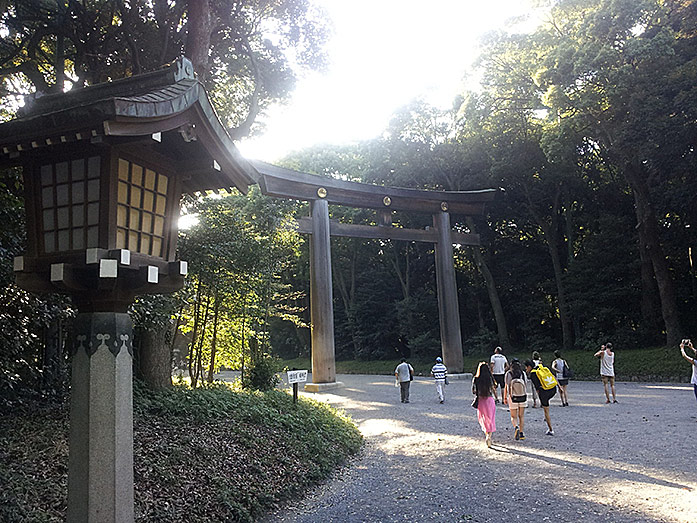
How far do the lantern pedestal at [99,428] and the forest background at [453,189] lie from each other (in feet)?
8.50

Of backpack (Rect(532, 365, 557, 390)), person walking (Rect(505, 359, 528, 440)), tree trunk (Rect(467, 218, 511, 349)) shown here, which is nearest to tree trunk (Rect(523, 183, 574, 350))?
tree trunk (Rect(467, 218, 511, 349))

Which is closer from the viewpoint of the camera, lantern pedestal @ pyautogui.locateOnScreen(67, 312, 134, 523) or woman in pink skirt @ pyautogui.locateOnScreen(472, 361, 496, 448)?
lantern pedestal @ pyautogui.locateOnScreen(67, 312, 134, 523)

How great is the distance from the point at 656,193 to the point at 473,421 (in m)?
14.8

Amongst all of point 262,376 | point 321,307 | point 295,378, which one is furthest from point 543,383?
point 321,307

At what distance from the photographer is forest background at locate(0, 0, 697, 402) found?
30.5 ft

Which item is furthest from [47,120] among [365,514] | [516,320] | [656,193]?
[516,320]

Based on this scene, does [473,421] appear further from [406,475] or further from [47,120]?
[47,120]

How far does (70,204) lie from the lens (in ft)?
13.0

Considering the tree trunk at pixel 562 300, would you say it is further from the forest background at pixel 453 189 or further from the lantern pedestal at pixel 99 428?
the lantern pedestal at pixel 99 428

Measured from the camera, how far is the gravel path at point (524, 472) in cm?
518

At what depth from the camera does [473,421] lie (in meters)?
10.6

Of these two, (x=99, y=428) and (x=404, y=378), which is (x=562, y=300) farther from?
(x=99, y=428)

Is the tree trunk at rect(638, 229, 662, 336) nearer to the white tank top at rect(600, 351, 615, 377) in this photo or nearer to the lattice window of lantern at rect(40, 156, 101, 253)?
the white tank top at rect(600, 351, 615, 377)

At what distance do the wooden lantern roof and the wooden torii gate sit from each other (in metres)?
9.07
